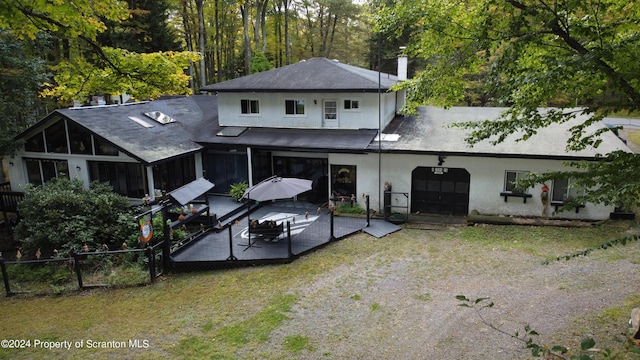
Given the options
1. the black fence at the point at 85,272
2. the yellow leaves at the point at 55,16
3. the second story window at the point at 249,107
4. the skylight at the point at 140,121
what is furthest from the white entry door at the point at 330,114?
the yellow leaves at the point at 55,16

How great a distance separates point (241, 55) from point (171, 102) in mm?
21307

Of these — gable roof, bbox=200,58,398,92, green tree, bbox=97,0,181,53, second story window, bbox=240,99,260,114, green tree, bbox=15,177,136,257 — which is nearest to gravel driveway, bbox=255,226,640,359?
green tree, bbox=15,177,136,257

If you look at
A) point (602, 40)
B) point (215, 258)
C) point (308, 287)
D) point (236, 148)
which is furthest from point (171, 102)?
point (602, 40)

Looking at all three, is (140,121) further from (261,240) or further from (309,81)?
(261,240)

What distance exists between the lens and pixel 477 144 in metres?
16.3

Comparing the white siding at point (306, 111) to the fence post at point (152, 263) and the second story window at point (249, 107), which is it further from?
the fence post at point (152, 263)

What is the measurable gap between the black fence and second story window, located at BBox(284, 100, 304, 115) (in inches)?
361

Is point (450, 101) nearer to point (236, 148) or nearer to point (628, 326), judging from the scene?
point (628, 326)

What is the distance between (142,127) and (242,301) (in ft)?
37.7

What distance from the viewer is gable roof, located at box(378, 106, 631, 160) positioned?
15.2 m

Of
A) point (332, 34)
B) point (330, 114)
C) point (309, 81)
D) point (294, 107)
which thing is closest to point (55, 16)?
point (309, 81)

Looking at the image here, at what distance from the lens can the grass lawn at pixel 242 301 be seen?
8.20m

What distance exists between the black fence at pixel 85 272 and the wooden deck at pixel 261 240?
0.92 metres

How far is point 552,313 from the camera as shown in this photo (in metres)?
8.62
